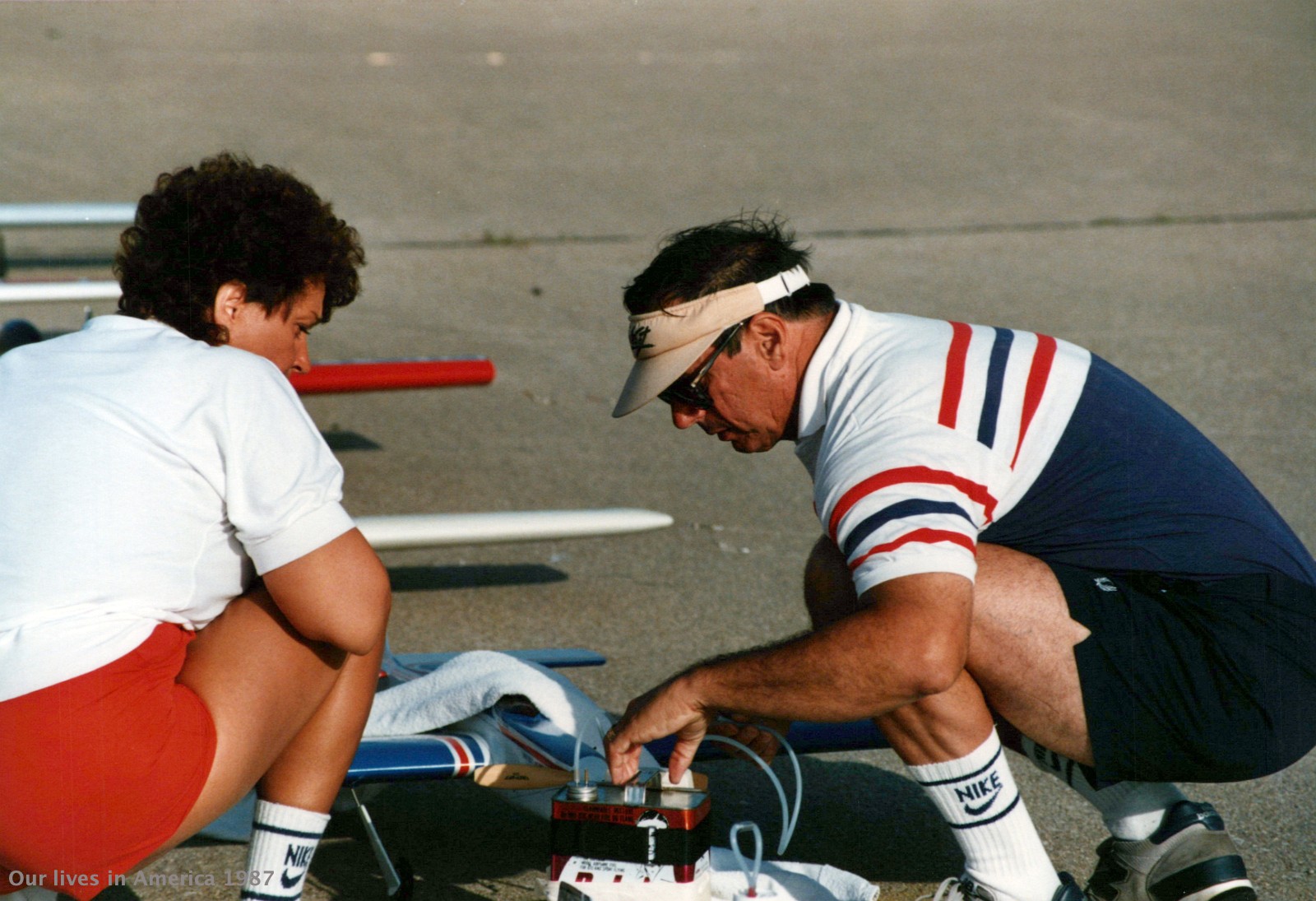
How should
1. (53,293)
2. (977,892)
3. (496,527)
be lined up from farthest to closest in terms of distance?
(53,293) < (496,527) < (977,892)

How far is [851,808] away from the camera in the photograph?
2928 mm

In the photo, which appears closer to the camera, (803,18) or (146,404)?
(146,404)

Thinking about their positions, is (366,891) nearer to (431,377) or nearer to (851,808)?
(851,808)

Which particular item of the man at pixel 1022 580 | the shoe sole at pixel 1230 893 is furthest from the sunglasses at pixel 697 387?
the shoe sole at pixel 1230 893

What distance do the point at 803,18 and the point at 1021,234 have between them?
34.3ft

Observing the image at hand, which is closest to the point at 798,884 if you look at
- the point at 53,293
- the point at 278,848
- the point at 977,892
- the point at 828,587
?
the point at 977,892

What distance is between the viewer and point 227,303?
205 centimetres

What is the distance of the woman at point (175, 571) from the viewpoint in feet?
5.80

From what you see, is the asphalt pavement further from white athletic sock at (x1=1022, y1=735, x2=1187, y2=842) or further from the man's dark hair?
the man's dark hair

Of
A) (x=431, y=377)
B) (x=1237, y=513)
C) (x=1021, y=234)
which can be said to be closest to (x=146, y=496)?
(x=1237, y=513)

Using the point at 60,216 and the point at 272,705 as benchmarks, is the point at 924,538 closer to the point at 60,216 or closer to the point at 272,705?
the point at 272,705

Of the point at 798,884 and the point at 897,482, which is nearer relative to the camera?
the point at 897,482

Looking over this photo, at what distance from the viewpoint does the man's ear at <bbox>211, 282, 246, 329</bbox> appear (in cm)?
204

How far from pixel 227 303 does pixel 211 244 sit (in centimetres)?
9
